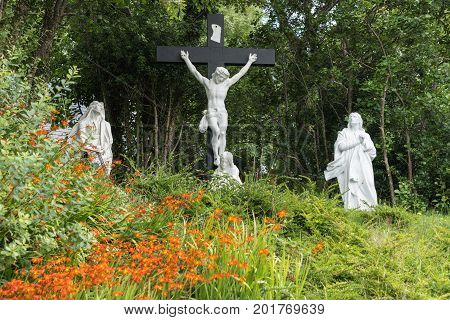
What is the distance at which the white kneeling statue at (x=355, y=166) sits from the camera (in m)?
10.8

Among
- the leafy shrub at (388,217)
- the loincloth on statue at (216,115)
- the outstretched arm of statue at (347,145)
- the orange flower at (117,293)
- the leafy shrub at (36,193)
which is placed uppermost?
the loincloth on statue at (216,115)

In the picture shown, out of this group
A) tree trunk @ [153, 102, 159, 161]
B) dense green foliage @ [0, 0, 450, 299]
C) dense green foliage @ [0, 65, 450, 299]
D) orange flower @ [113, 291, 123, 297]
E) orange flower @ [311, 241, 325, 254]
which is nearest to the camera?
orange flower @ [113, 291, 123, 297]

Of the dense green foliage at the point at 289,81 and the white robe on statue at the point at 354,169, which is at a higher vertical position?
the dense green foliage at the point at 289,81

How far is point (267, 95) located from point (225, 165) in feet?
18.9

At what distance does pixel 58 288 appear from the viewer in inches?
174

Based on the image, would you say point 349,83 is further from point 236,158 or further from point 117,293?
point 117,293

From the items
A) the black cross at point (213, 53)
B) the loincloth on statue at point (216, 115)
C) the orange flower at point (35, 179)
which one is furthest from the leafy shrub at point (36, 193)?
the black cross at point (213, 53)

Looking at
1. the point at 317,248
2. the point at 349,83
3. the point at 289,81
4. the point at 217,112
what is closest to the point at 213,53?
the point at 217,112

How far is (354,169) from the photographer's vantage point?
10.9 meters

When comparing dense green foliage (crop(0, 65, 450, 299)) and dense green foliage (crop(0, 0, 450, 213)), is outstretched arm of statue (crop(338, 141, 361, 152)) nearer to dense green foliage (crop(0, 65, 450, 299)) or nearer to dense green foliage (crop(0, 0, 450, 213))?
dense green foliage (crop(0, 0, 450, 213))

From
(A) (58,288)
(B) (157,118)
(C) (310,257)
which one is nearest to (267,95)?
(B) (157,118)

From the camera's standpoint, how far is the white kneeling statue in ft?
35.6

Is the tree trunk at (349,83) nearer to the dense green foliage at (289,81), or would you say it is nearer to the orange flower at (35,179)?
the dense green foliage at (289,81)

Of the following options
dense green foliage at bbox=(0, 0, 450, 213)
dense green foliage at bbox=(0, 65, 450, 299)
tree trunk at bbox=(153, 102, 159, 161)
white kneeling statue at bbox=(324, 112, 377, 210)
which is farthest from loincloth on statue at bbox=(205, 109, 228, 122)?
tree trunk at bbox=(153, 102, 159, 161)
